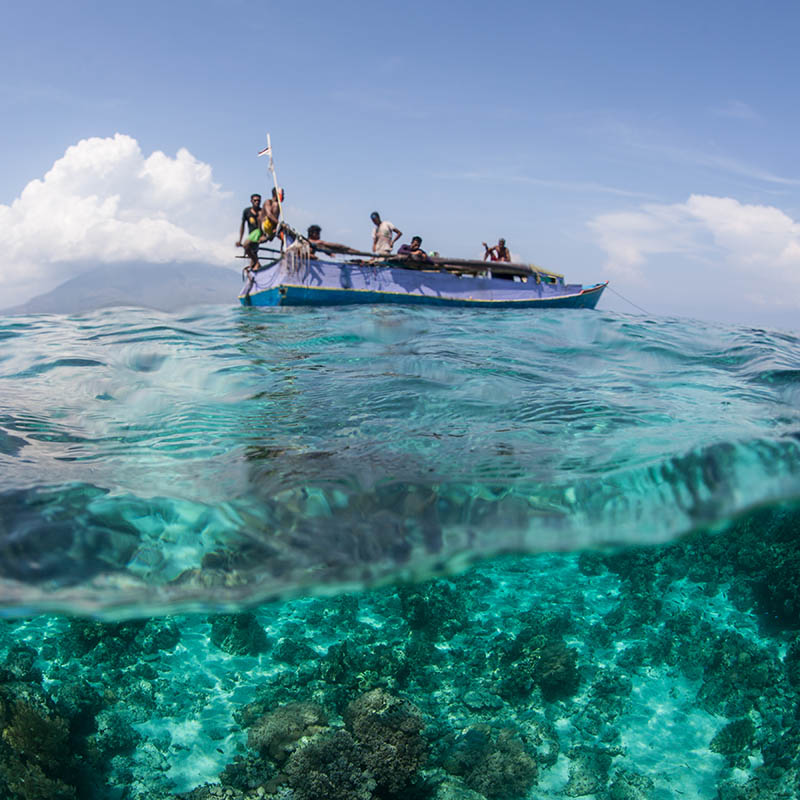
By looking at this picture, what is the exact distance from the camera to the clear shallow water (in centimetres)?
541

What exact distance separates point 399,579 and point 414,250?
14540 millimetres

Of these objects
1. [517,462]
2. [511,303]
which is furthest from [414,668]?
[511,303]

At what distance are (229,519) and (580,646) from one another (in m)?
5.64

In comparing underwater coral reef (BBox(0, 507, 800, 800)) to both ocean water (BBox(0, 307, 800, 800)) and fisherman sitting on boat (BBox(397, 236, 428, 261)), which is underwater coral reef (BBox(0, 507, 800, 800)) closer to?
ocean water (BBox(0, 307, 800, 800))

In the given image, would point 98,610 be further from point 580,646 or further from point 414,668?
point 580,646

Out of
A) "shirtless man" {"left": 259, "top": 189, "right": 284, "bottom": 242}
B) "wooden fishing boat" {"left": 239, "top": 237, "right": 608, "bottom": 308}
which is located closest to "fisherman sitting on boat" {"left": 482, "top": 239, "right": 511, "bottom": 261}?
"wooden fishing boat" {"left": 239, "top": 237, "right": 608, "bottom": 308}

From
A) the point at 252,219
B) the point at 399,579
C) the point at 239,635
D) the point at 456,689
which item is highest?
the point at 252,219

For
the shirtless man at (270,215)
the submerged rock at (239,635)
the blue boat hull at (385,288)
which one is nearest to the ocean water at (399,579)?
the submerged rock at (239,635)

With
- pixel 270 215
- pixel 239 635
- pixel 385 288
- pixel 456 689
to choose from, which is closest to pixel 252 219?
pixel 270 215

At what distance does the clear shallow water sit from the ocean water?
0.03m

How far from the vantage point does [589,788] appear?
6.33 meters

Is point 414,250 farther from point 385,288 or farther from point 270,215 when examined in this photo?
point 270,215

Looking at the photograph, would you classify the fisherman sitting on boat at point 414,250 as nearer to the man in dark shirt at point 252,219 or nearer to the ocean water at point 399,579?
the man in dark shirt at point 252,219

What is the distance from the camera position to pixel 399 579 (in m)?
6.70
